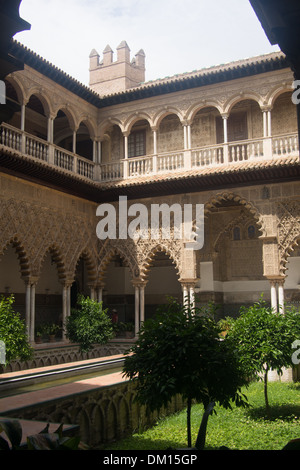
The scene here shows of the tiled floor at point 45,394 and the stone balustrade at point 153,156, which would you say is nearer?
the tiled floor at point 45,394

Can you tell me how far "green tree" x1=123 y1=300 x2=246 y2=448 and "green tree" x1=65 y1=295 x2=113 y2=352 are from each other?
882 cm

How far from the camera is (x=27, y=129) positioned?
647 inches

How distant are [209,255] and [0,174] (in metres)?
8.19

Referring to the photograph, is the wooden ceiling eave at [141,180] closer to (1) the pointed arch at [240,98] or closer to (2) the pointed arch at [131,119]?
(2) the pointed arch at [131,119]

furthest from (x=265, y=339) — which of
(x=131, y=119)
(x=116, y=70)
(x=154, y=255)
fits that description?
(x=116, y=70)

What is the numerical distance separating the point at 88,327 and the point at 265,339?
272 inches

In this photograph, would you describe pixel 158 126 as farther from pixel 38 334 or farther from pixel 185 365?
pixel 185 365

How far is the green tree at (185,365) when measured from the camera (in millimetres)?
4789

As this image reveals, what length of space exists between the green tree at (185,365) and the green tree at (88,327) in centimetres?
882

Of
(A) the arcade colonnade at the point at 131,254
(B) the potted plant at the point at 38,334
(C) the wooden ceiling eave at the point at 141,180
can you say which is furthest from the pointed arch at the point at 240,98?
(B) the potted plant at the point at 38,334

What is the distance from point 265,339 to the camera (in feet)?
26.2

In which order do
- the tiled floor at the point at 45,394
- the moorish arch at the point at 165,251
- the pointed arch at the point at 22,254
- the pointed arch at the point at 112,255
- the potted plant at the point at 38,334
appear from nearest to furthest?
the tiled floor at the point at 45,394
the pointed arch at the point at 22,254
the potted plant at the point at 38,334
the moorish arch at the point at 165,251
the pointed arch at the point at 112,255
